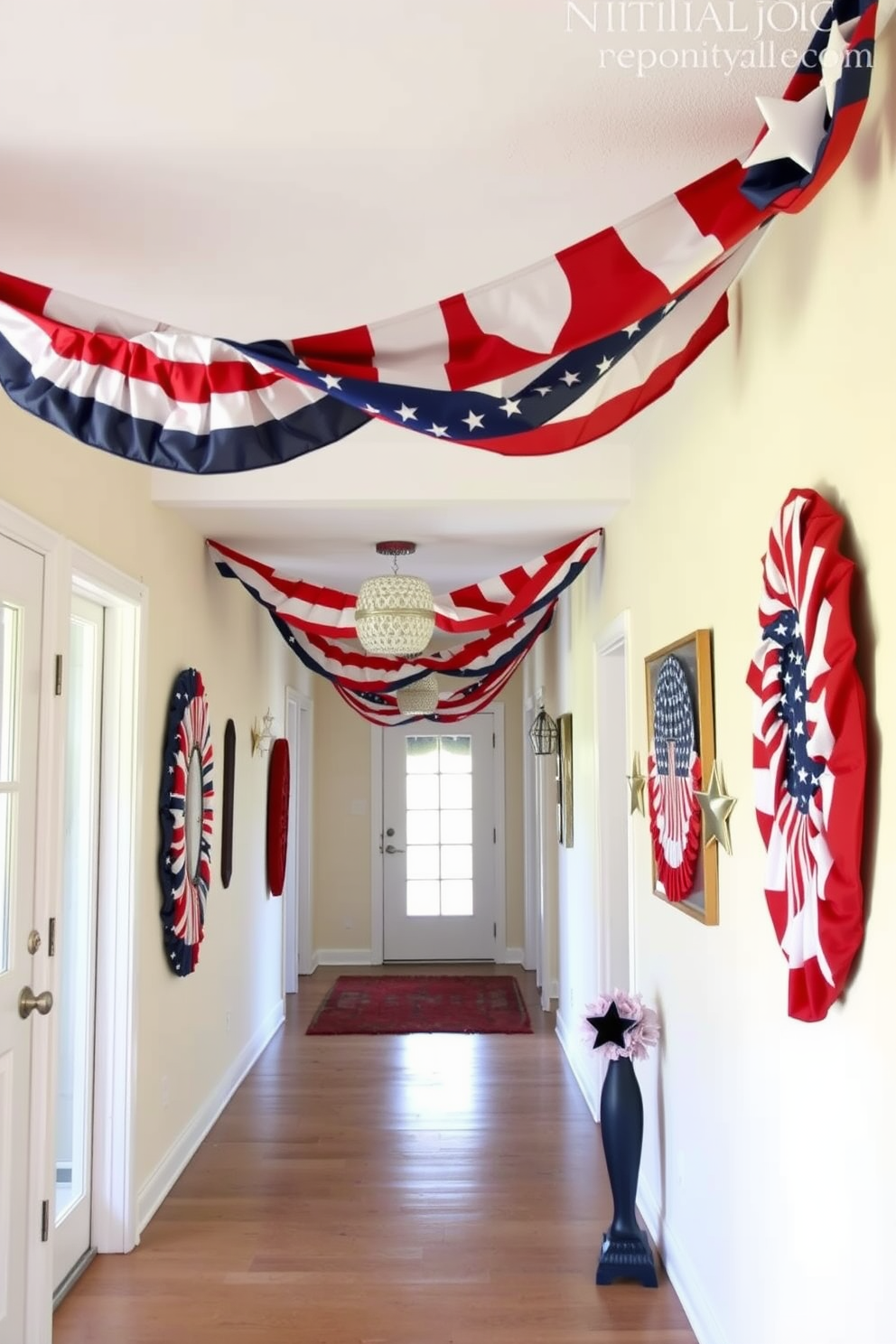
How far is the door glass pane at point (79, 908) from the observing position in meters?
3.21

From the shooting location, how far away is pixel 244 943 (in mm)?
5195

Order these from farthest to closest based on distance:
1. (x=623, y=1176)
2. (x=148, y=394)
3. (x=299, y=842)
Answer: (x=299, y=842), (x=623, y=1176), (x=148, y=394)

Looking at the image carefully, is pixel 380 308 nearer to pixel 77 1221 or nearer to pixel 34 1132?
pixel 34 1132

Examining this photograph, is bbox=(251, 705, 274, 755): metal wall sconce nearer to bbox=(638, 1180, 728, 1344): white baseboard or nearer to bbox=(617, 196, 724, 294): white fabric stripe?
bbox=(638, 1180, 728, 1344): white baseboard

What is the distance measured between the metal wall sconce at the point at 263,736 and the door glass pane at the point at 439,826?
2803 mm

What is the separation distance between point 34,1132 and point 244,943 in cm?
266

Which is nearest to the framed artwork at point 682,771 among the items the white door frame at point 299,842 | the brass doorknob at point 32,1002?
the brass doorknob at point 32,1002

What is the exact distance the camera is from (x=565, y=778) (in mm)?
5484

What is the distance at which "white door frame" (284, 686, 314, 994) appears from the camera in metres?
7.04

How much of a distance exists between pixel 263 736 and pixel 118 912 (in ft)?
7.30

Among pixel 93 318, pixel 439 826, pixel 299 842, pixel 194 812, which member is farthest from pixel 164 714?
pixel 439 826

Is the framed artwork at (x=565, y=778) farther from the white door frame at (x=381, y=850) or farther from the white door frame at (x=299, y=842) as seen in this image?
the white door frame at (x=381, y=850)

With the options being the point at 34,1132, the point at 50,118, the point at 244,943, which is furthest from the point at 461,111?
the point at 244,943

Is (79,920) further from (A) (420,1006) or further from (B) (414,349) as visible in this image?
(A) (420,1006)
